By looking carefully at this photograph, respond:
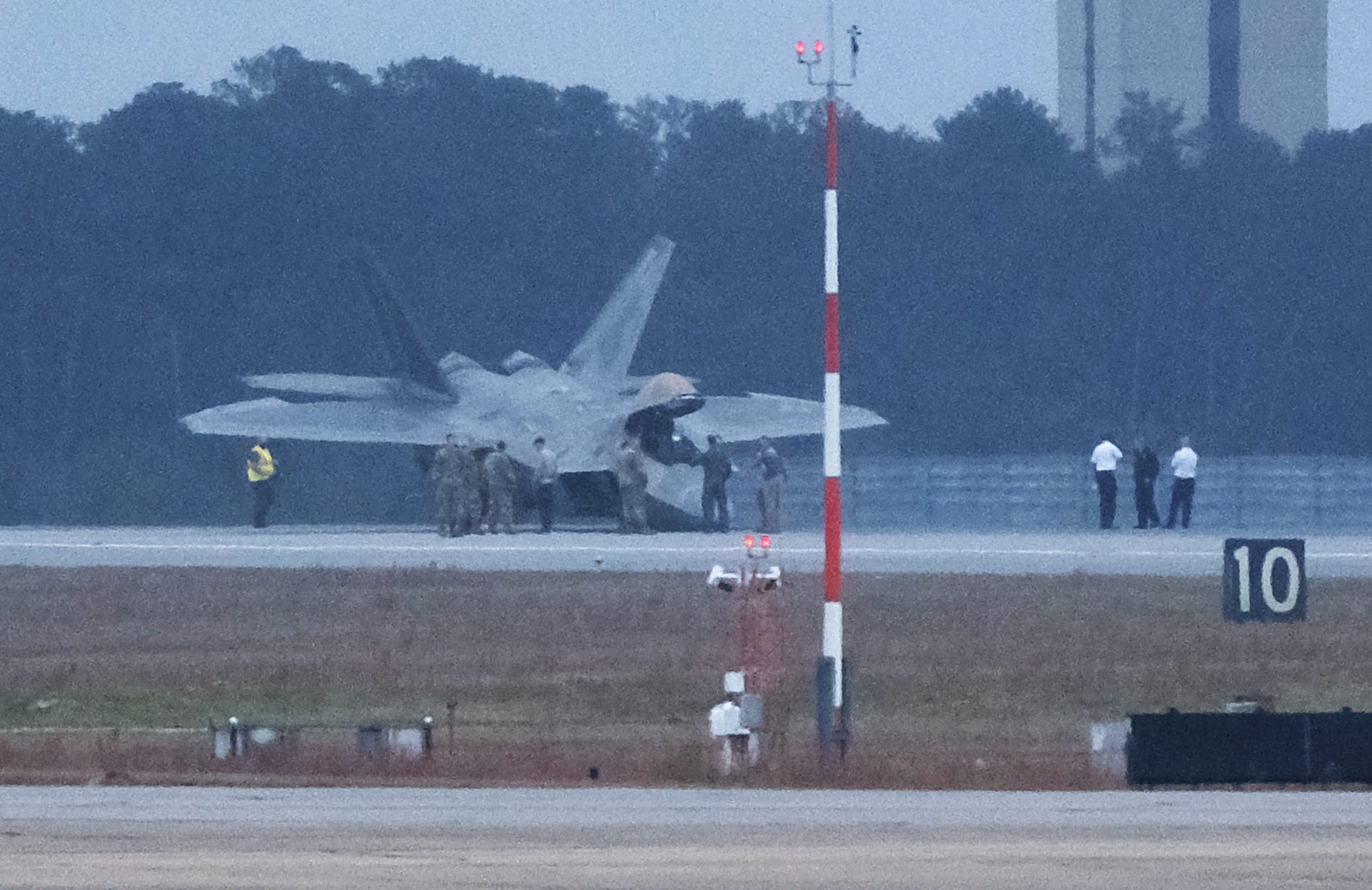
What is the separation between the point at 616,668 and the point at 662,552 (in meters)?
13.7

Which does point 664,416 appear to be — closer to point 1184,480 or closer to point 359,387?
point 359,387

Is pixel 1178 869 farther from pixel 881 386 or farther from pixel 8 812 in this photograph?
pixel 881 386

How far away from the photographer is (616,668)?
18109mm

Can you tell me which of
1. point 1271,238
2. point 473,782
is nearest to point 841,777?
point 473,782

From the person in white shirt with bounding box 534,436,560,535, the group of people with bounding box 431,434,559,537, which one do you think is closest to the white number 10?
the group of people with bounding box 431,434,559,537

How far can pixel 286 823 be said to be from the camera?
368 inches

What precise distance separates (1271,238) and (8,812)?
69.2 metres

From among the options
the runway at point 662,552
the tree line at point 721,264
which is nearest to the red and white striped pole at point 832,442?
the runway at point 662,552

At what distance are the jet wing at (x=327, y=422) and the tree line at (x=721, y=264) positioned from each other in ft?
77.5

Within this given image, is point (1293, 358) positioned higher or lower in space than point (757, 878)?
higher

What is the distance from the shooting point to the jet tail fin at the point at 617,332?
43.1m

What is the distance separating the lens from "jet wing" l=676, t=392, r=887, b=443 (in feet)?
142

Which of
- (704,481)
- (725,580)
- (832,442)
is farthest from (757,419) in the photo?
(725,580)

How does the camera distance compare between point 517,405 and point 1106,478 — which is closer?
point 1106,478
